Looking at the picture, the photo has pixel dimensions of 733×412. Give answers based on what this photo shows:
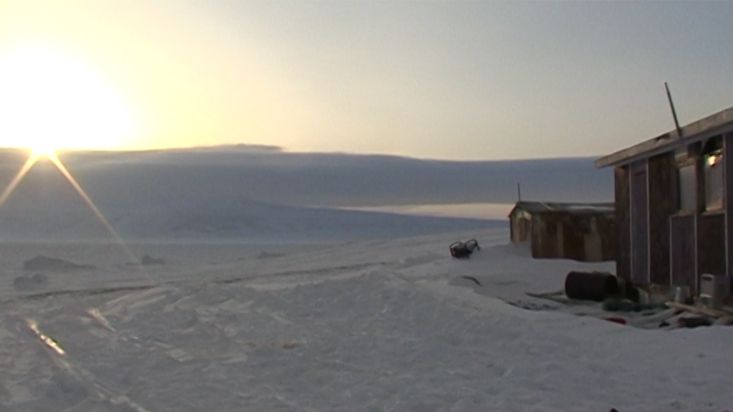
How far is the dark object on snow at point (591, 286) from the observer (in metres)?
17.1

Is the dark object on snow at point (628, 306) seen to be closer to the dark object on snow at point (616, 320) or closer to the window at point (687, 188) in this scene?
the dark object on snow at point (616, 320)

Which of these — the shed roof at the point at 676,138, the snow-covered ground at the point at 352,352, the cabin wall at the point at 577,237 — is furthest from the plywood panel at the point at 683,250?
the cabin wall at the point at 577,237

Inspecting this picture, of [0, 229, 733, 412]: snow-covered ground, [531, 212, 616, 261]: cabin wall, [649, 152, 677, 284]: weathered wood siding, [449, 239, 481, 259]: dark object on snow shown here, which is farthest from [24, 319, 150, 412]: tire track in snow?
[531, 212, 616, 261]: cabin wall

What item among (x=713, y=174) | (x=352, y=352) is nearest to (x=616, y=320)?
(x=713, y=174)

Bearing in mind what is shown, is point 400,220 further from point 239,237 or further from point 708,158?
point 708,158

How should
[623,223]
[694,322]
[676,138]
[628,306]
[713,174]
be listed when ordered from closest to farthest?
1. [694,322]
2. [713,174]
3. [676,138]
4. [628,306]
5. [623,223]

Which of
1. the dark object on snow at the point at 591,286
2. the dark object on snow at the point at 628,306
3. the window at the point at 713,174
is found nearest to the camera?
the window at the point at 713,174

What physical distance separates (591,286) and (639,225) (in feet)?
4.54

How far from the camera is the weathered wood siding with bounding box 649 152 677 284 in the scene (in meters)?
15.2

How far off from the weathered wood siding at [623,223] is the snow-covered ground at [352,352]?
75.3 inches

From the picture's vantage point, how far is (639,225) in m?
16.6

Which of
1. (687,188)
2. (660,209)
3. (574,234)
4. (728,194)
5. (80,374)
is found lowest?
(80,374)

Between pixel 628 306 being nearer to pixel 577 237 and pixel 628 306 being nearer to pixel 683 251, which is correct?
pixel 683 251

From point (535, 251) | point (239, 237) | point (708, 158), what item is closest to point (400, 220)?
point (239, 237)
